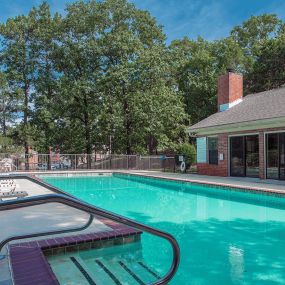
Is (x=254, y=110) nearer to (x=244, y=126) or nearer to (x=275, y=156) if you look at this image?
(x=244, y=126)

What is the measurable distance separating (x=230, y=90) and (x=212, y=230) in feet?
41.9

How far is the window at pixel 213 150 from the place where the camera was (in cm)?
1675

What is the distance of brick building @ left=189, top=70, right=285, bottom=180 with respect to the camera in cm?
1339

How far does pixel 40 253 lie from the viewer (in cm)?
429

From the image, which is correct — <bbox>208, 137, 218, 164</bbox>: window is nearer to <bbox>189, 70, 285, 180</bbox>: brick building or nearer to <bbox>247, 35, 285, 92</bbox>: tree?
<bbox>189, 70, 285, 180</bbox>: brick building

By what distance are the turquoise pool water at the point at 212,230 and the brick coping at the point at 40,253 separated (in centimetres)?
67

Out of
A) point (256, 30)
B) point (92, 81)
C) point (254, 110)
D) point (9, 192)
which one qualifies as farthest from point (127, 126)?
point (256, 30)

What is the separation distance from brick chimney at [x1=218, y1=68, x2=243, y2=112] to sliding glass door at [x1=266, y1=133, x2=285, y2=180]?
210 inches

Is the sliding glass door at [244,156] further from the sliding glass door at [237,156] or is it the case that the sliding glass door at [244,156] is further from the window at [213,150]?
the window at [213,150]

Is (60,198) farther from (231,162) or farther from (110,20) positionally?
(110,20)

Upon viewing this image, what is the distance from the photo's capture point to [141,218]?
323 inches

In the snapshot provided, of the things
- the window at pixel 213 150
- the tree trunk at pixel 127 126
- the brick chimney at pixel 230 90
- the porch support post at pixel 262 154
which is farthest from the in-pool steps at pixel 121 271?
the tree trunk at pixel 127 126

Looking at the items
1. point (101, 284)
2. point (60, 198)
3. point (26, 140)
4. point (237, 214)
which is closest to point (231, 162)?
point (237, 214)

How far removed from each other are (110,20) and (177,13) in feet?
18.3
